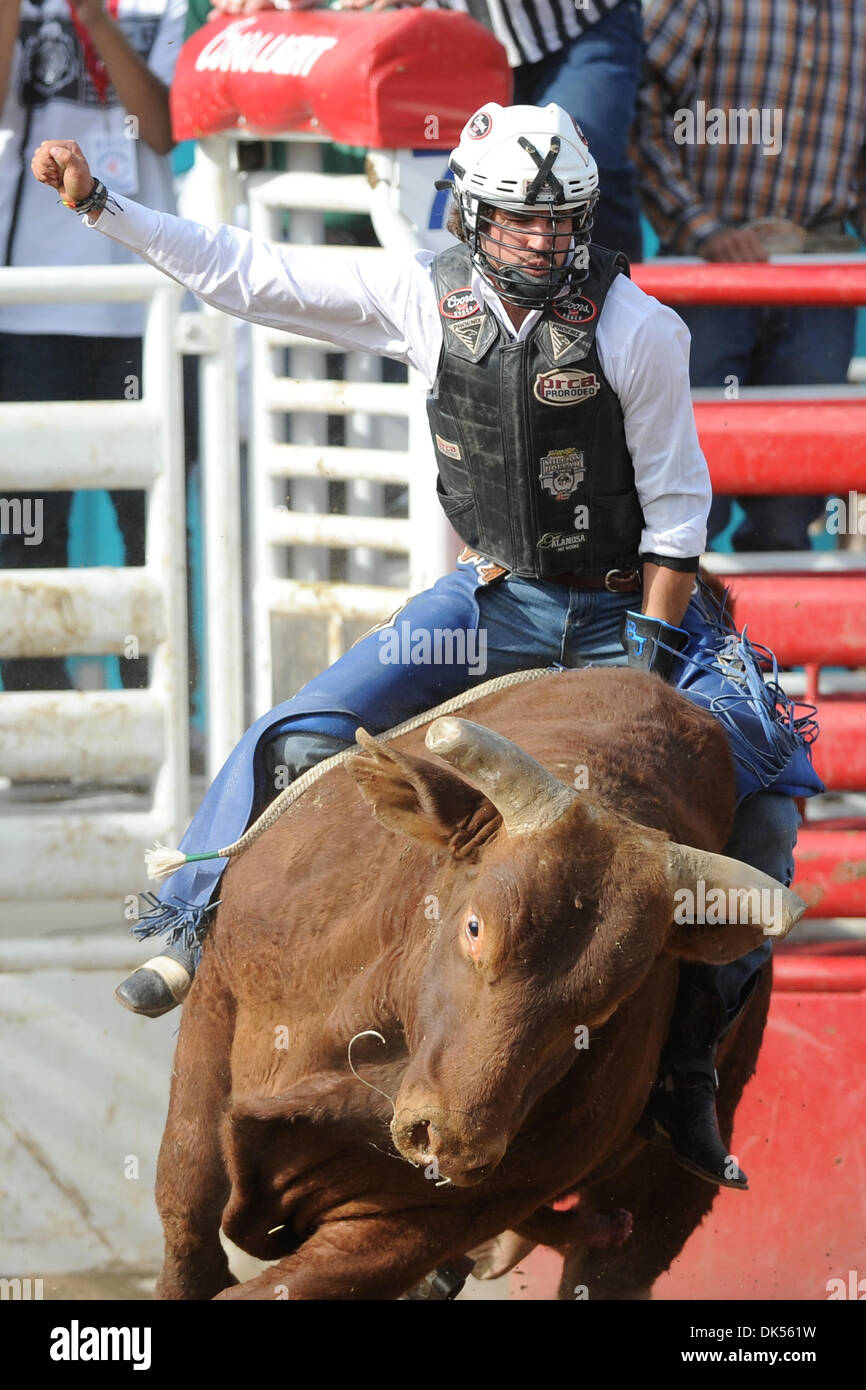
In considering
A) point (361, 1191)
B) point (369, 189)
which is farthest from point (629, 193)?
point (361, 1191)

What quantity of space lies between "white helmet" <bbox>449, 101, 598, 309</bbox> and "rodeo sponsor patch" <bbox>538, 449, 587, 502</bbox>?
324 mm

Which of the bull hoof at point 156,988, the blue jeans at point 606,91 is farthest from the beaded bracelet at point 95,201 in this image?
the blue jeans at point 606,91

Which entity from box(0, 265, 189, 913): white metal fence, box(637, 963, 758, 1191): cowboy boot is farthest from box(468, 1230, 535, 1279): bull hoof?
box(0, 265, 189, 913): white metal fence

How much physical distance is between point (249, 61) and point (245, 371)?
130 centimetres

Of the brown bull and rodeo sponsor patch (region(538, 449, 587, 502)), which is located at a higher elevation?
rodeo sponsor patch (region(538, 449, 587, 502))

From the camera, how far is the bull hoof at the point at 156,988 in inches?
153

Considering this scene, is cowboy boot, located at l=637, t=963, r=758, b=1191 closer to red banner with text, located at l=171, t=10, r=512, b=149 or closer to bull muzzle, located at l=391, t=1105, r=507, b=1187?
bull muzzle, located at l=391, t=1105, r=507, b=1187

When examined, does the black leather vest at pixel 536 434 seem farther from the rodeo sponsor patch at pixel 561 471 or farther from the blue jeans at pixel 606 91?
the blue jeans at pixel 606 91

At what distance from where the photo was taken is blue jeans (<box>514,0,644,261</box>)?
5523 millimetres

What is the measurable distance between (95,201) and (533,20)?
231 centimetres

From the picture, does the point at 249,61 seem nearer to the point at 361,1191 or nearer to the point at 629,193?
the point at 629,193

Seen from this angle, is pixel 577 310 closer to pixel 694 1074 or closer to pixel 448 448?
pixel 448 448

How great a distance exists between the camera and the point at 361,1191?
340cm

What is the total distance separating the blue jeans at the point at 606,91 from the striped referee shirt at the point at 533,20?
3 cm
